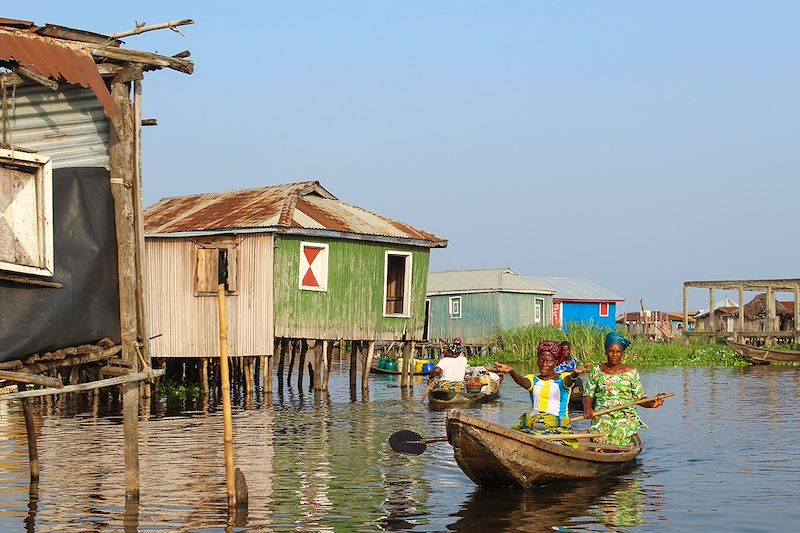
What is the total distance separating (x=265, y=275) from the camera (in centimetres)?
2698

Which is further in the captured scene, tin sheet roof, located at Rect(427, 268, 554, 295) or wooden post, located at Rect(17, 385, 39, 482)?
tin sheet roof, located at Rect(427, 268, 554, 295)

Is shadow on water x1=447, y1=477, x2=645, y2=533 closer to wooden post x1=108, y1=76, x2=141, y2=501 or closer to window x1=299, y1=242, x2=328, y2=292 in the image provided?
wooden post x1=108, y1=76, x2=141, y2=501

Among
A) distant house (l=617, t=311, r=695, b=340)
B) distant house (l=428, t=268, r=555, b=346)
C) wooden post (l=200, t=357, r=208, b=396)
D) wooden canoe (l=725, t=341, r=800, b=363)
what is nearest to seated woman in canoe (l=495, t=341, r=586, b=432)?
wooden post (l=200, t=357, r=208, b=396)

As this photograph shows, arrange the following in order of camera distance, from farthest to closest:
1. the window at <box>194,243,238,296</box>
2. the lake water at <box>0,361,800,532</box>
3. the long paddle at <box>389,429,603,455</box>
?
1. the window at <box>194,243,238,296</box>
2. the long paddle at <box>389,429,603,455</box>
3. the lake water at <box>0,361,800,532</box>

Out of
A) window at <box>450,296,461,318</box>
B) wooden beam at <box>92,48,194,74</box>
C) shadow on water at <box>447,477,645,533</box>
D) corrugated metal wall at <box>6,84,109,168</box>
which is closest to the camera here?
corrugated metal wall at <box>6,84,109,168</box>

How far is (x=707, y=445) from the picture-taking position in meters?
18.6

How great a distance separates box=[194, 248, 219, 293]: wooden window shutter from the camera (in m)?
27.3

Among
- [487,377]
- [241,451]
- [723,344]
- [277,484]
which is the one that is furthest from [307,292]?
[723,344]

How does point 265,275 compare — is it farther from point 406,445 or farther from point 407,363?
point 406,445

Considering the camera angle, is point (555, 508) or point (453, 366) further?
point (453, 366)

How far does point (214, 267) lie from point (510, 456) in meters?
16.0

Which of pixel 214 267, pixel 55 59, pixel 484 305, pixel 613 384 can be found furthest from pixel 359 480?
pixel 484 305

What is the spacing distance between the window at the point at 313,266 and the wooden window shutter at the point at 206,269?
2.19m

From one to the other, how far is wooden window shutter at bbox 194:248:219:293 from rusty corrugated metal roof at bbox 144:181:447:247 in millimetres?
637
